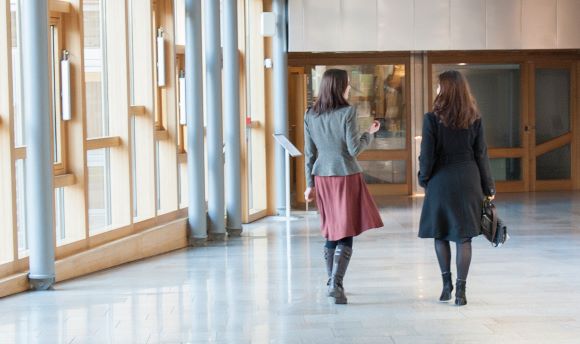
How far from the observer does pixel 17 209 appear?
777cm

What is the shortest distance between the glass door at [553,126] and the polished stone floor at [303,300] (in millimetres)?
7486

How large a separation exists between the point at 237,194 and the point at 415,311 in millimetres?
5528

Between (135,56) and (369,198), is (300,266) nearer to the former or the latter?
(369,198)

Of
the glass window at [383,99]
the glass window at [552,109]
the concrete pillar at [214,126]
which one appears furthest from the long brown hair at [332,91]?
the glass window at [552,109]

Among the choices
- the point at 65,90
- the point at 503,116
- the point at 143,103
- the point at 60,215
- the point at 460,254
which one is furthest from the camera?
the point at 503,116

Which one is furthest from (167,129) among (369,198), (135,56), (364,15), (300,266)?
(364,15)

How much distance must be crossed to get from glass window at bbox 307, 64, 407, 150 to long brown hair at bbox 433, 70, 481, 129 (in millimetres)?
10663

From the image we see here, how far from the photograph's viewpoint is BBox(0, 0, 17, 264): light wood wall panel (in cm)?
717

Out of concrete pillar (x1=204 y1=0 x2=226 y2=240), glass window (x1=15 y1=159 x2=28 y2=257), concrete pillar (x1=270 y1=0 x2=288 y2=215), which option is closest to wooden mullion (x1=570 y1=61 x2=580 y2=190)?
concrete pillar (x1=270 y1=0 x2=288 y2=215)

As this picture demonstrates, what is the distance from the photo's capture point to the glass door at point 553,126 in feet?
58.4

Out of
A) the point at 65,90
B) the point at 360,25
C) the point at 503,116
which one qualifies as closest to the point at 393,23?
the point at 360,25

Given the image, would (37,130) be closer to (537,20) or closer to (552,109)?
(537,20)

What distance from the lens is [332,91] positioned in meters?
6.88

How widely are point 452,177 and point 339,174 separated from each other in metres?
0.74
